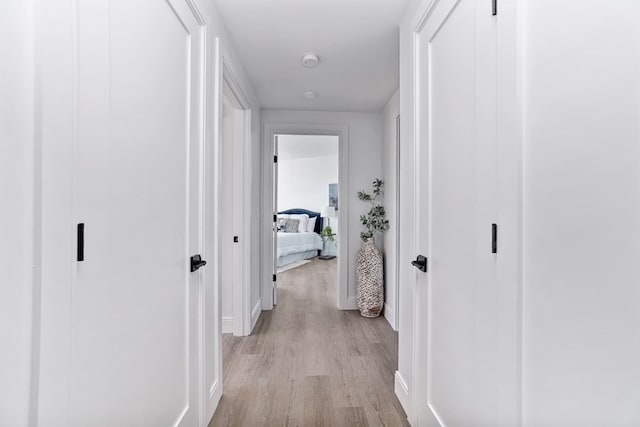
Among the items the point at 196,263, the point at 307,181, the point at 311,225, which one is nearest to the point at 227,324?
the point at 196,263

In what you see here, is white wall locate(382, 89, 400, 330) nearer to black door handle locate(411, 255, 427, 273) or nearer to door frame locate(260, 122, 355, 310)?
door frame locate(260, 122, 355, 310)

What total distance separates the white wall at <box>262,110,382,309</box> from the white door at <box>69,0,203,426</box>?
2.09m

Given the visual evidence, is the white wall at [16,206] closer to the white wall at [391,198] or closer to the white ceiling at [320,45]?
the white ceiling at [320,45]

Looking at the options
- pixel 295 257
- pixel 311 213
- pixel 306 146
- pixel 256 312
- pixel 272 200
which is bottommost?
pixel 256 312

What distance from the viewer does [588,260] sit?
2.18 ft

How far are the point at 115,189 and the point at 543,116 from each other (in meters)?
1.16

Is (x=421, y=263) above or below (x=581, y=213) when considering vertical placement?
below

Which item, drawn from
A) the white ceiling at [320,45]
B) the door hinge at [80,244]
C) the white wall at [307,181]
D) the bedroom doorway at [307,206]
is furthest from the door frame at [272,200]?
the white wall at [307,181]

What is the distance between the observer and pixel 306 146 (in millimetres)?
6465

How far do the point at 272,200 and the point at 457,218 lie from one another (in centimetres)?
251

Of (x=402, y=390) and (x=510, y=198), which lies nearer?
(x=510, y=198)

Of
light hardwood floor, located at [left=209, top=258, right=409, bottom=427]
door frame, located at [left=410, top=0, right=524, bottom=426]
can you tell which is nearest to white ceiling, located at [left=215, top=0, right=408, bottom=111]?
door frame, located at [left=410, top=0, right=524, bottom=426]

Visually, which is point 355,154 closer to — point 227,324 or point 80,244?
point 227,324

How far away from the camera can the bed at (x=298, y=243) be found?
19.8ft
